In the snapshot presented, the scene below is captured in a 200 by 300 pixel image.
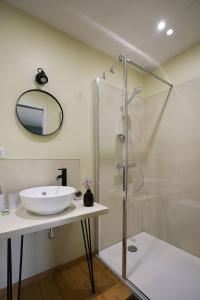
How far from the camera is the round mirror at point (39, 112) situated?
151 cm

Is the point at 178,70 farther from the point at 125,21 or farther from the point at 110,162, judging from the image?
the point at 110,162

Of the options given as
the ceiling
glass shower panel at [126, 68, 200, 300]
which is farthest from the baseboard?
the ceiling

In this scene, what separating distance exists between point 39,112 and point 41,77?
328 mm

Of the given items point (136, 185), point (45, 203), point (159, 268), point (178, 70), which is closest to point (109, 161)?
point (136, 185)

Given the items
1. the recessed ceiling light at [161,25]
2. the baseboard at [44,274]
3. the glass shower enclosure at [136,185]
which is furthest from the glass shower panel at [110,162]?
the recessed ceiling light at [161,25]

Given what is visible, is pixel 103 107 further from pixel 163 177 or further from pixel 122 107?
pixel 163 177

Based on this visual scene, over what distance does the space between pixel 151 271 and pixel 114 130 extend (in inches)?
60.8

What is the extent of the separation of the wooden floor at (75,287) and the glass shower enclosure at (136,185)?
0.36 ft

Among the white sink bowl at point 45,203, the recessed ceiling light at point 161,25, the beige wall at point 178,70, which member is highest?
the recessed ceiling light at point 161,25

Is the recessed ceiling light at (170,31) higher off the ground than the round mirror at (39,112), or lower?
higher

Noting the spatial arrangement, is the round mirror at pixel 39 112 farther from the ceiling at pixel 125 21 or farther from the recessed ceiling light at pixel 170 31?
the recessed ceiling light at pixel 170 31

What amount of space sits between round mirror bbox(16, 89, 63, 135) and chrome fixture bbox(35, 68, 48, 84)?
0.09 metres

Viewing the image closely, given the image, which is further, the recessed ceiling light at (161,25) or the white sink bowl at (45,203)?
the recessed ceiling light at (161,25)

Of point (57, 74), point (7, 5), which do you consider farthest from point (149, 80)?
point (7, 5)
